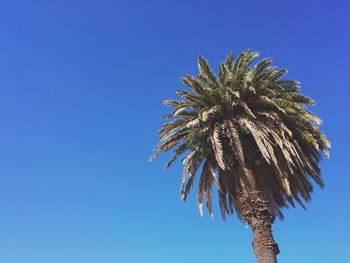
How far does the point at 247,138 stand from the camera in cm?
2525

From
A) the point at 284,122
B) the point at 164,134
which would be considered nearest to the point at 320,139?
the point at 284,122

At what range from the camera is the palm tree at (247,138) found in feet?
78.4

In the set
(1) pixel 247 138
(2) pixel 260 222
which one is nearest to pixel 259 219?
(2) pixel 260 222

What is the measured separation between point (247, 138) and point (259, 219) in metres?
4.72

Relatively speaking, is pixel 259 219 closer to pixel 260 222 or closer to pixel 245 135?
pixel 260 222

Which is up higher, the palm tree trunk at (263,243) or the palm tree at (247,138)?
the palm tree at (247,138)

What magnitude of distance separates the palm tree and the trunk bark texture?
51mm

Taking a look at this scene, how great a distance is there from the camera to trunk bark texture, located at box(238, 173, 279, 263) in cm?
2161

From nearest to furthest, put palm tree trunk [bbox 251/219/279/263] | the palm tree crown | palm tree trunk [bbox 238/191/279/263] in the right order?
palm tree trunk [bbox 251/219/279/263] < palm tree trunk [bbox 238/191/279/263] < the palm tree crown

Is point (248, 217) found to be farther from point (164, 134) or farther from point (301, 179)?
point (164, 134)

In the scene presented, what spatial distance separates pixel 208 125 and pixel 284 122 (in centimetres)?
411

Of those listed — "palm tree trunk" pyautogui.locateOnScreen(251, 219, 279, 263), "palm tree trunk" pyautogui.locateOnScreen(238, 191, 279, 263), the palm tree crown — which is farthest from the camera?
the palm tree crown

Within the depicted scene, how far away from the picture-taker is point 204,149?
82.8 ft

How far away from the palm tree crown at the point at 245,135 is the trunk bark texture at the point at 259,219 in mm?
493
